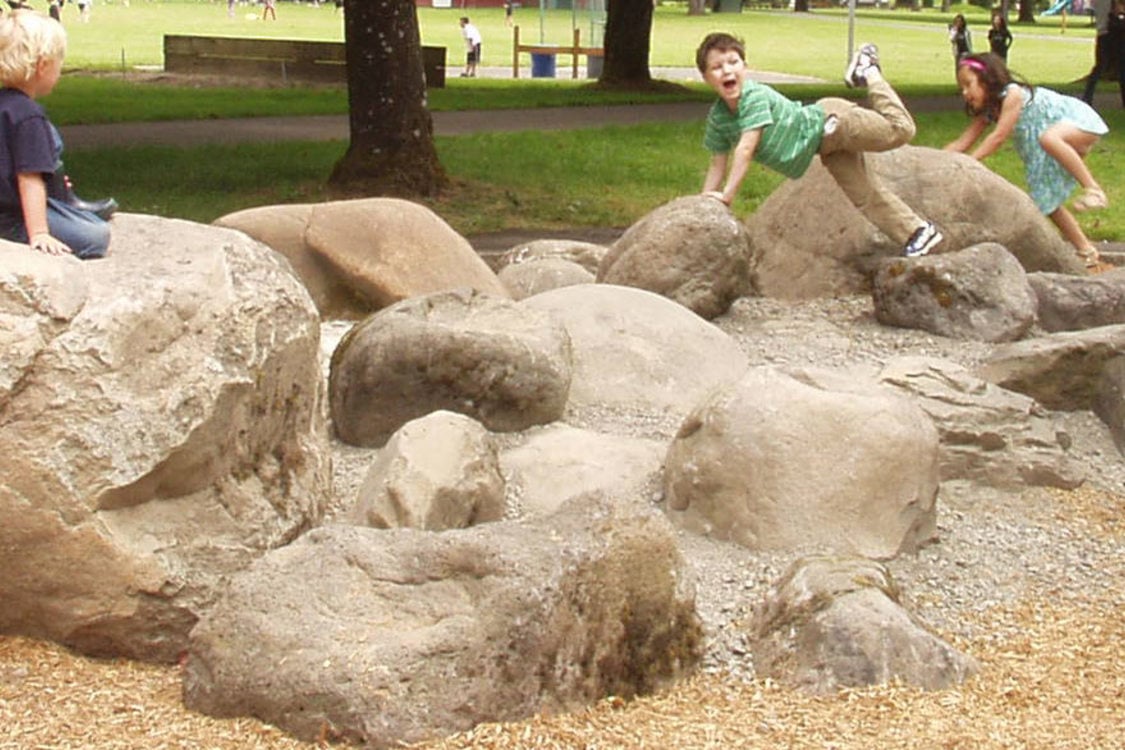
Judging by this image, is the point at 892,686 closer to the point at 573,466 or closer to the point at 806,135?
the point at 573,466

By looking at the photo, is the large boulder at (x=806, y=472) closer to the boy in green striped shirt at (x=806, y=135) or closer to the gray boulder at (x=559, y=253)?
the boy in green striped shirt at (x=806, y=135)

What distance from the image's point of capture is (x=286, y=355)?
16.7 ft

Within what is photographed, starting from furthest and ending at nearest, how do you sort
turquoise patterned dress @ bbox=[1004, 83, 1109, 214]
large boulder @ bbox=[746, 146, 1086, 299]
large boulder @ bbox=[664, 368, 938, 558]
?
turquoise patterned dress @ bbox=[1004, 83, 1109, 214] < large boulder @ bbox=[746, 146, 1086, 299] < large boulder @ bbox=[664, 368, 938, 558]

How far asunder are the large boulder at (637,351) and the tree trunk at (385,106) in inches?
207

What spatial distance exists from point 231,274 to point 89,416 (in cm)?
64

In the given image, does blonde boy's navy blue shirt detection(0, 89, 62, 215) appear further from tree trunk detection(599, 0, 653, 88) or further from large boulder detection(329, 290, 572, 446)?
tree trunk detection(599, 0, 653, 88)

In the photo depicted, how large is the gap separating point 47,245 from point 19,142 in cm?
33

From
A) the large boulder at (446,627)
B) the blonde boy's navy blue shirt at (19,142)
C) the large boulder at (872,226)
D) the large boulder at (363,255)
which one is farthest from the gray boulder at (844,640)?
the large boulder at (872,226)

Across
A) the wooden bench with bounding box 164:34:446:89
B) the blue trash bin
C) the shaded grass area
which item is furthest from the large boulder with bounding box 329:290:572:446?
the blue trash bin

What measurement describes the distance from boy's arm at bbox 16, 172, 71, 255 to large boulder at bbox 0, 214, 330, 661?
0.15 meters

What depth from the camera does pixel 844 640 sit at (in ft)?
15.1

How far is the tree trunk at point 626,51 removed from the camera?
2333 centimetres

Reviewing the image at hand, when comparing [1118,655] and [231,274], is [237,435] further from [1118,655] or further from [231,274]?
[1118,655]

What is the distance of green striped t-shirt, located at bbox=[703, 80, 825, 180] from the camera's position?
28.3ft
